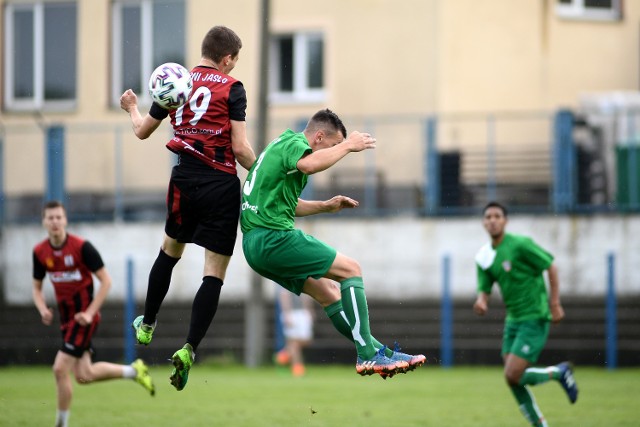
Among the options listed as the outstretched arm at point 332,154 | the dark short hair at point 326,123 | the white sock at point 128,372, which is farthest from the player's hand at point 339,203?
the white sock at point 128,372

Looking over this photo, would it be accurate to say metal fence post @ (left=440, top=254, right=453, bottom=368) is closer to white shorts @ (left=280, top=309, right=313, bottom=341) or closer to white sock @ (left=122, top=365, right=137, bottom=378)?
white shorts @ (left=280, top=309, right=313, bottom=341)

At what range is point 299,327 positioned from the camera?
22.7 m

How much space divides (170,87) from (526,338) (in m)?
5.68

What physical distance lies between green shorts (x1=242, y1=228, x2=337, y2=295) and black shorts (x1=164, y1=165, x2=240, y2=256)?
22cm

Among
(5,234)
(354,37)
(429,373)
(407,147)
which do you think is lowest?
(429,373)

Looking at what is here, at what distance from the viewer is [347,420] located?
14.5m

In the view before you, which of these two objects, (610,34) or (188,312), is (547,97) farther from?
(188,312)

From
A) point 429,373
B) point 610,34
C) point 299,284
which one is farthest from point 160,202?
point 299,284

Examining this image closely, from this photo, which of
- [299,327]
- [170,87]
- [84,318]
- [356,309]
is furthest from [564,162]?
[170,87]

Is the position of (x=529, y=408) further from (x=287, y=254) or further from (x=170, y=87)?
(x=170, y=87)

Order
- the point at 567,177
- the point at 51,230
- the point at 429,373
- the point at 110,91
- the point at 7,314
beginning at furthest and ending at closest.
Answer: the point at 110,91 → the point at 7,314 → the point at 567,177 → the point at 429,373 → the point at 51,230

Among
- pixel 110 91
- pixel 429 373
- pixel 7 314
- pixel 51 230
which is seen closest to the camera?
pixel 51 230

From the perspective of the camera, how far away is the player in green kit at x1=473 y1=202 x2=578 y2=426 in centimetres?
1420

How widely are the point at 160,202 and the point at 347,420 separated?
12.9m
